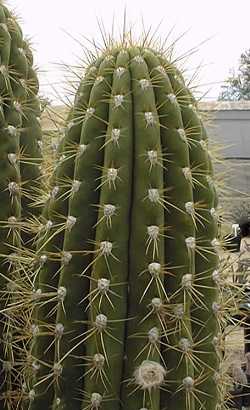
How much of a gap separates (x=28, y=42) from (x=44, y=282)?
777mm

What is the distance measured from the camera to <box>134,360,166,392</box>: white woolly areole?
1.40 meters

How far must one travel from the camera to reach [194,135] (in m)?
1.55

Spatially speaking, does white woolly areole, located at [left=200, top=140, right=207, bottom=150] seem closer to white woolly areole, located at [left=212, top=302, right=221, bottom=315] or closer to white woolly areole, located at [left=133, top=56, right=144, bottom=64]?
white woolly areole, located at [left=133, top=56, right=144, bottom=64]

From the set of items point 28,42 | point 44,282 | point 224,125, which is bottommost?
point 44,282

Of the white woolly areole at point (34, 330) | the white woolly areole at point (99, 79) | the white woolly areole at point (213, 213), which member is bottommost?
the white woolly areole at point (34, 330)

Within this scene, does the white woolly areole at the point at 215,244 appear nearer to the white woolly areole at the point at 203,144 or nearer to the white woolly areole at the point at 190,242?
the white woolly areole at the point at 190,242

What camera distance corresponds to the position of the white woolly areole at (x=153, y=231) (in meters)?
1.42

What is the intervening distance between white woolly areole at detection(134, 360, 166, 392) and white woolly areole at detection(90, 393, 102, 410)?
8 cm

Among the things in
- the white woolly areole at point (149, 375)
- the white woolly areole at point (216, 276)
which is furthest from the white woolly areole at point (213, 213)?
the white woolly areole at point (149, 375)

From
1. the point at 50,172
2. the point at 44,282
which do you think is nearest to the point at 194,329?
the point at 44,282

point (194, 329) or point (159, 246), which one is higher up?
point (159, 246)

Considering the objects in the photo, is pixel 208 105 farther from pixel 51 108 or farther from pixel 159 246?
pixel 159 246

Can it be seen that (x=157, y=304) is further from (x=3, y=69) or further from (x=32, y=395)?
(x=3, y=69)

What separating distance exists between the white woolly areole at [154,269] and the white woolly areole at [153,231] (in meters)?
0.05
